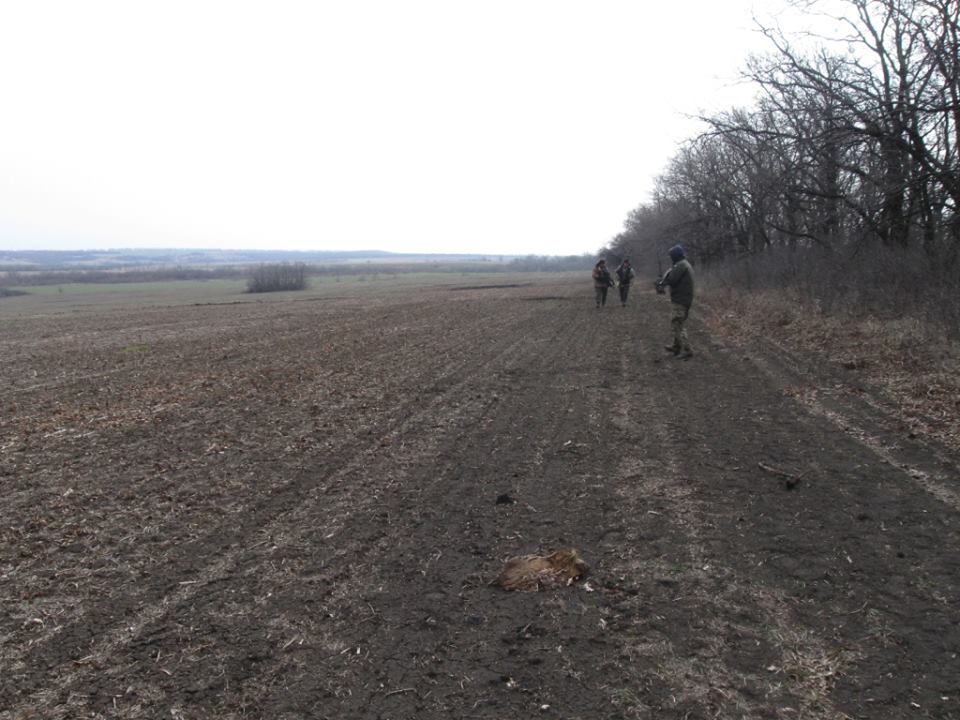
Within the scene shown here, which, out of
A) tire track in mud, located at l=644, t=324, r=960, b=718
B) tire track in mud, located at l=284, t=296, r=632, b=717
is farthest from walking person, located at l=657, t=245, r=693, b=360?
tire track in mud, located at l=644, t=324, r=960, b=718

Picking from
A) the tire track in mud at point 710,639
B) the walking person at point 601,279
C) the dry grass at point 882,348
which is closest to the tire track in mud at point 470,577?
the tire track in mud at point 710,639

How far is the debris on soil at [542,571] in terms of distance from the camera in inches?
160

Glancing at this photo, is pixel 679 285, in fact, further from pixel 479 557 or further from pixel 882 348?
pixel 479 557

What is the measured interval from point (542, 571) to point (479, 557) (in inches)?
20.1

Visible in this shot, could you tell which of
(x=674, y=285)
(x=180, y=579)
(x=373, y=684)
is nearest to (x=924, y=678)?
(x=373, y=684)

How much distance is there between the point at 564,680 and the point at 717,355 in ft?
36.3

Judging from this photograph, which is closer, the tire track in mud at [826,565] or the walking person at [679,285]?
the tire track in mud at [826,565]

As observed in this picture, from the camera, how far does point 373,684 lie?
3.14 metres

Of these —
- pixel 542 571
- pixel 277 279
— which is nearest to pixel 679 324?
pixel 542 571

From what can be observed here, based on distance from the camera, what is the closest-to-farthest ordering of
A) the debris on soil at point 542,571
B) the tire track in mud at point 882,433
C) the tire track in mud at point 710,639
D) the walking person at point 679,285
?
the tire track in mud at point 710,639 → the debris on soil at point 542,571 → the tire track in mud at point 882,433 → the walking person at point 679,285

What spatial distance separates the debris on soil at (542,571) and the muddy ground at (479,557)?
111 mm

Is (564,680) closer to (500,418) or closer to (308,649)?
(308,649)

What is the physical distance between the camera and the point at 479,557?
4.49 metres

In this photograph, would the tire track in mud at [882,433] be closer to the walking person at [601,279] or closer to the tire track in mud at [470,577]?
the tire track in mud at [470,577]
